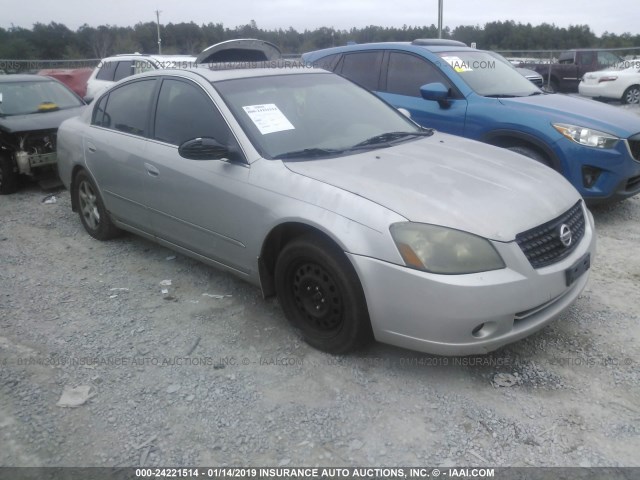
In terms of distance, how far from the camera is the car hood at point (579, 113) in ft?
16.9

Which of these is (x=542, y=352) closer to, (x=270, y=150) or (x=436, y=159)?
(x=436, y=159)

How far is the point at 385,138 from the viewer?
12.7 ft

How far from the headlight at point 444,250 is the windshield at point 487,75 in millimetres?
3539

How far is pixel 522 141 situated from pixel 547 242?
277 centimetres

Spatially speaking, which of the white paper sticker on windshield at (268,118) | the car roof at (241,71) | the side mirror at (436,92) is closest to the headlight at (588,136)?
the side mirror at (436,92)

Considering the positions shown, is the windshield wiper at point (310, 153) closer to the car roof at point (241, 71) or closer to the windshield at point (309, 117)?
the windshield at point (309, 117)

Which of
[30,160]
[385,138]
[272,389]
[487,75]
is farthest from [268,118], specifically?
[30,160]

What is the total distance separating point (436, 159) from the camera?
350 centimetres

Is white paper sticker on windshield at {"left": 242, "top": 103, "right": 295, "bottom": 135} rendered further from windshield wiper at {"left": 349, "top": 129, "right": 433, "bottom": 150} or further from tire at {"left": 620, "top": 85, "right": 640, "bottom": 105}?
tire at {"left": 620, "top": 85, "right": 640, "bottom": 105}

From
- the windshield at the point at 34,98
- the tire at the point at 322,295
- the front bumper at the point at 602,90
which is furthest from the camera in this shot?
the front bumper at the point at 602,90

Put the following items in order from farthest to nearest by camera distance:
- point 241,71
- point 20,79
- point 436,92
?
point 20,79 → point 436,92 → point 241,71

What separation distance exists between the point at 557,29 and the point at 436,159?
41871 mm

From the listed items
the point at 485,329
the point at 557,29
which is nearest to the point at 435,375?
the point at 485,329

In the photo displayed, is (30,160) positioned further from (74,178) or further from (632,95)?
(632,95)
